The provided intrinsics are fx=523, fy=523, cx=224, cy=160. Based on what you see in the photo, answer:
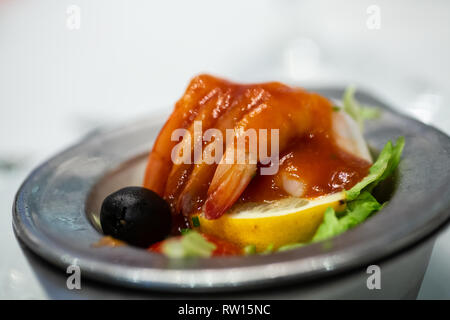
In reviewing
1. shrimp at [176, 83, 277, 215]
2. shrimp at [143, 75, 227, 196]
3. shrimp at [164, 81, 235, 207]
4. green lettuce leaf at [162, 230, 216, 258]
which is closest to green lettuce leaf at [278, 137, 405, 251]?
green lettuce leaf at [162, 230, 216, 258]

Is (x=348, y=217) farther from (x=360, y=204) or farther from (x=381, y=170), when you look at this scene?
(x=381, y=170)

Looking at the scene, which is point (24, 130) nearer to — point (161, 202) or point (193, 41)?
point (193, 41)

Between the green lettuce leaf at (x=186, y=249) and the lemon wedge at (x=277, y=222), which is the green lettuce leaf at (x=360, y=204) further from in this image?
the green lettuce leaf at (x=186, y=249)

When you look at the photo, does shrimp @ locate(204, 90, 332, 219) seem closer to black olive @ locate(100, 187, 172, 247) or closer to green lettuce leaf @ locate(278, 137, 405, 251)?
black olive @ locate(100, 187, 172, 247)

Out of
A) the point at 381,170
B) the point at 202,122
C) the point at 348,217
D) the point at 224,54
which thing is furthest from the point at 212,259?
the point at 224,54
